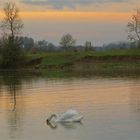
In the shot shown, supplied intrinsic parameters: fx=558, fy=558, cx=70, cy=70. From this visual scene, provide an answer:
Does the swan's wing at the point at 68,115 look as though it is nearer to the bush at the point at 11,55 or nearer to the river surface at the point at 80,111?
the river surface at the point at 80,111

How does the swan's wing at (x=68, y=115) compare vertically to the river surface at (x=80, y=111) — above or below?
above

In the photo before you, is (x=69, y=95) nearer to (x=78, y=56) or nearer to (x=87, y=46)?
(x=78, y=56)

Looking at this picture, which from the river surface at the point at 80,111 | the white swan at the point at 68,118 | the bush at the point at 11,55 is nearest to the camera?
the river surface at the point at 80,111

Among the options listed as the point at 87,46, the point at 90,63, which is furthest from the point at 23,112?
the point at 87,46

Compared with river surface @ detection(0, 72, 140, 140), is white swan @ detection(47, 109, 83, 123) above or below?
above

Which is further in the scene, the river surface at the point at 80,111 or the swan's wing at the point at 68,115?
the swan's wing at the point at 68,115

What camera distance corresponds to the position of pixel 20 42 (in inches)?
4424

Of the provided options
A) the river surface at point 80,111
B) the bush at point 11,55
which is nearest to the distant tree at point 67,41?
the bush at point 11,55

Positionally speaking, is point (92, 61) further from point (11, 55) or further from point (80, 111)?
point (80, 111)

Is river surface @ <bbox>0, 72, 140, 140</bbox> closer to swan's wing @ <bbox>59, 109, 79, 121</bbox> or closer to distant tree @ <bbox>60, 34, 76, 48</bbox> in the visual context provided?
swan's wing @ <bbox>59, 109, 79, 121</bbox>

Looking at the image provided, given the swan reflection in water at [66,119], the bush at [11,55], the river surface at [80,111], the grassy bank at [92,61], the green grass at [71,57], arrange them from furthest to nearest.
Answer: the bush at [11,55], the green grass at [71,57], the grassy bank at [92,61], the swan reflection in water at [66,119], the river surface at [80,111]

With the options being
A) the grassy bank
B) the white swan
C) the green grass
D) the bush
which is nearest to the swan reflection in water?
the white swan

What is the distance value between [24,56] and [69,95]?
69.5m

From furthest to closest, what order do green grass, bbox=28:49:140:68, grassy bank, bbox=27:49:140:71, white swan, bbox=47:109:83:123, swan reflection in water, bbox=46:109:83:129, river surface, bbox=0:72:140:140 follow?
green grass, bbox=28:49:140:68
grassy bank, bbox=27:49:140:71
white swan, bbox=47:109:83:123
swan reflection in water, bbox=46:109:83:129
river surface, bbox=0:72:140:140
